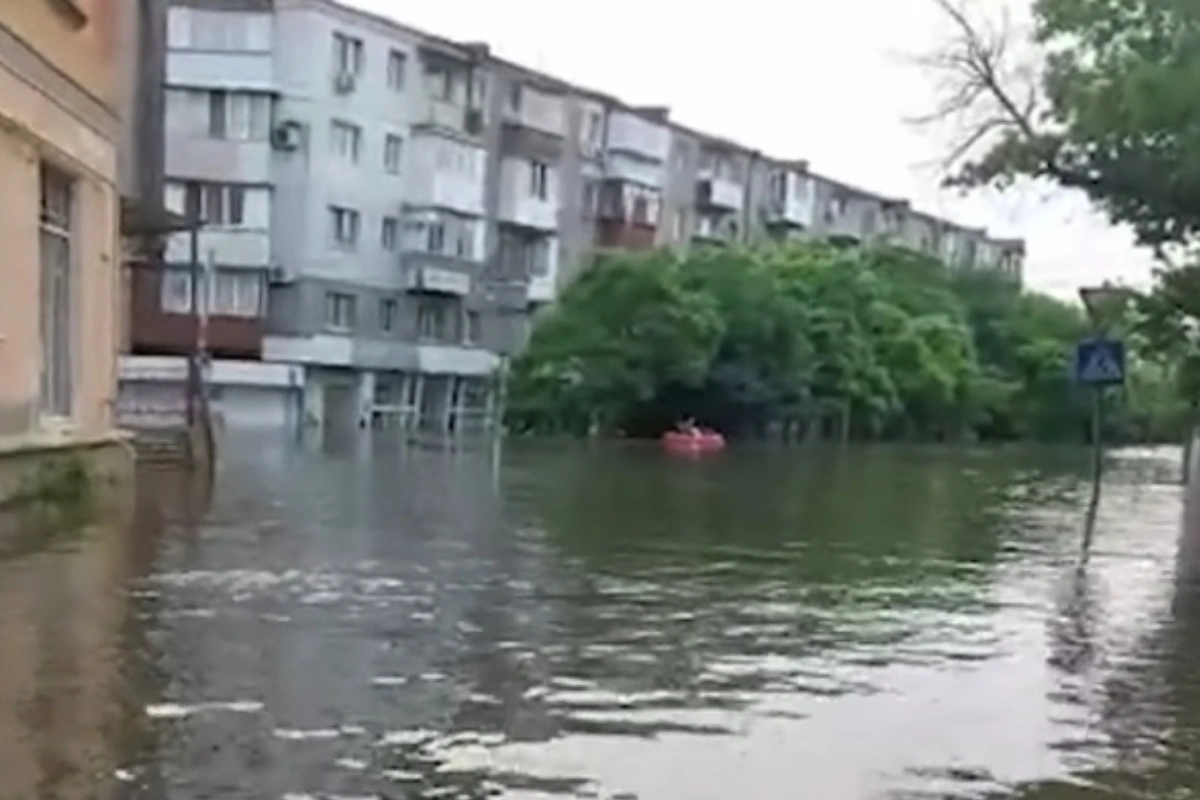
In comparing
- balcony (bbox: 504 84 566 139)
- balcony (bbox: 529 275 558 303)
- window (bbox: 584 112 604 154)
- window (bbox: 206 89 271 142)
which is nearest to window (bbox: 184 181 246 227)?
window (bbox: 206 89 271 142)

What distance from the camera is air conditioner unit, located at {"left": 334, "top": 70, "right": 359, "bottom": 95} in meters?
72.9

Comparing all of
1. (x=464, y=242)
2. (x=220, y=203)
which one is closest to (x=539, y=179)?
(x=464, y=242)

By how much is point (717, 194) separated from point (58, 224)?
8008 cm

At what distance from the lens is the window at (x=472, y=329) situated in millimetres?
81750

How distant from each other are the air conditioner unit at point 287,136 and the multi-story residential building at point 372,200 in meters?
0.08

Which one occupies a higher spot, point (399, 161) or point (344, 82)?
point (344, 82)

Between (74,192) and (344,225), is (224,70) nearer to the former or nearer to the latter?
(344,225)

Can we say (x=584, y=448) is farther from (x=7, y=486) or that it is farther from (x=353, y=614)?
(x=353, y=614)

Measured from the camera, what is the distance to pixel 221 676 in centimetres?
968

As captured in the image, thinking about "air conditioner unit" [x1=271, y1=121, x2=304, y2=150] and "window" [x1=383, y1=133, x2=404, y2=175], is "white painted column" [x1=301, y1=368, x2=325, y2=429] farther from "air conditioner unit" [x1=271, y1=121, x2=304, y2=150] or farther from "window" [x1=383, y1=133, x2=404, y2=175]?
"window" [x1=383, y1=133, x2=404, y2=175]

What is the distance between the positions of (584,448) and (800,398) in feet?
74.8

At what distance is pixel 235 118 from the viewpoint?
71.1 meters

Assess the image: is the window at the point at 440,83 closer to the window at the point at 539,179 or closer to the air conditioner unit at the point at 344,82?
the air conditioner unit at the point at 344,82

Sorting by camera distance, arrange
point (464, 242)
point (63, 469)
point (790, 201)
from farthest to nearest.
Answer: point (790, 201)
point (464, 242)
point (63, 469)
